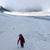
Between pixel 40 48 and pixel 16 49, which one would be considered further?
pixel 40 48

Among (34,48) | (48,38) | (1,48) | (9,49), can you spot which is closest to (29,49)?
(34,48)

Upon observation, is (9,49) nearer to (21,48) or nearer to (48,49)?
(21,48)

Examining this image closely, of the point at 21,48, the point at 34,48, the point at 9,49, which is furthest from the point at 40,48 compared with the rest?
the point at 9,49

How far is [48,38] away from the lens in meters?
14.9

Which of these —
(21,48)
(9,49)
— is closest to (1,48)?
(9,49)

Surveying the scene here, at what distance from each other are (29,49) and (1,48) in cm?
232

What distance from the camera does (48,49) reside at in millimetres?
10391

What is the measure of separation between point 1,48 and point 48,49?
413 centimetres

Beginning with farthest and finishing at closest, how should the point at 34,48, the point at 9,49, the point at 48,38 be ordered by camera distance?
the point at 48,38 → the point at 34,48 → the point at 9,49

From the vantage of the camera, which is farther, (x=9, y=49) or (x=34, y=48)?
(x=34, y=48)

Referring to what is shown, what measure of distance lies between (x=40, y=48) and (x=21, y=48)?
180 cm

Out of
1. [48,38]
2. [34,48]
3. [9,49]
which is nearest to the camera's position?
[9,49]

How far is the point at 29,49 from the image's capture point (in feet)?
31.9

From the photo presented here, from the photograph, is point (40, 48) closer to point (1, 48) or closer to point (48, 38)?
point (1, 48)
